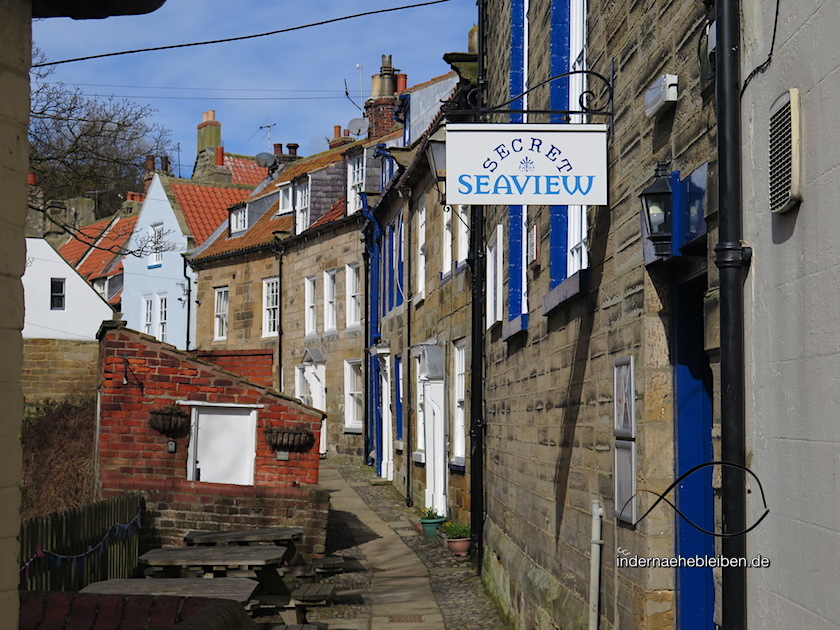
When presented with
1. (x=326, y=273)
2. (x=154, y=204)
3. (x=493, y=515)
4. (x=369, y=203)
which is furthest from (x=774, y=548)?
(x=154, y=204)

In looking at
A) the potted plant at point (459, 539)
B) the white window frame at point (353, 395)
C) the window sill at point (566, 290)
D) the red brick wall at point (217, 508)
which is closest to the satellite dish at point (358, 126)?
the white window frame at point (353, 395)

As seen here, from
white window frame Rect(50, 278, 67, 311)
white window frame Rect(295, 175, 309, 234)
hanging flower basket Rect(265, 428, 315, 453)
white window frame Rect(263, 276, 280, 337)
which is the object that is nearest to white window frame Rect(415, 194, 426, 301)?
hanging flower basket Rect(265, 428, 315, 453)

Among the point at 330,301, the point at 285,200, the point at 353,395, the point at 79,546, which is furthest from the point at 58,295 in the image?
the point at 79,546

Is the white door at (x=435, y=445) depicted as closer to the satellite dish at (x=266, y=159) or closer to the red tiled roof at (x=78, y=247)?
the satellite dish at (x=266, y=159)

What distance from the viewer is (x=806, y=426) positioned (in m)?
4.03

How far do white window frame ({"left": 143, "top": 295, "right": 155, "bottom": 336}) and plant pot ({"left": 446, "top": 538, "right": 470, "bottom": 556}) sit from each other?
25224 millimetres

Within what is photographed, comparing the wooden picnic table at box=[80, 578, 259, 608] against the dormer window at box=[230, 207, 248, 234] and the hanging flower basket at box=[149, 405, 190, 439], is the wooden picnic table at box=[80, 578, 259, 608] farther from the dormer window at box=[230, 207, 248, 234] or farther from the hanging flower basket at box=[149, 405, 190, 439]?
the dormer window at box=[230, 207, 248, 234]

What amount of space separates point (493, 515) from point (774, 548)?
27.3ft

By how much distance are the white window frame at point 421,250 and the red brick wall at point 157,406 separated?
542cm

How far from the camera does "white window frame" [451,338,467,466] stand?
1597 cm

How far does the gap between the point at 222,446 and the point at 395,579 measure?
2.84m

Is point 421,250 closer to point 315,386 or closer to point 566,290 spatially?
point 315,386

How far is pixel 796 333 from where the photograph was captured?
4.15 meters

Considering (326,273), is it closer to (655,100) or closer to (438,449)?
(438,449)
